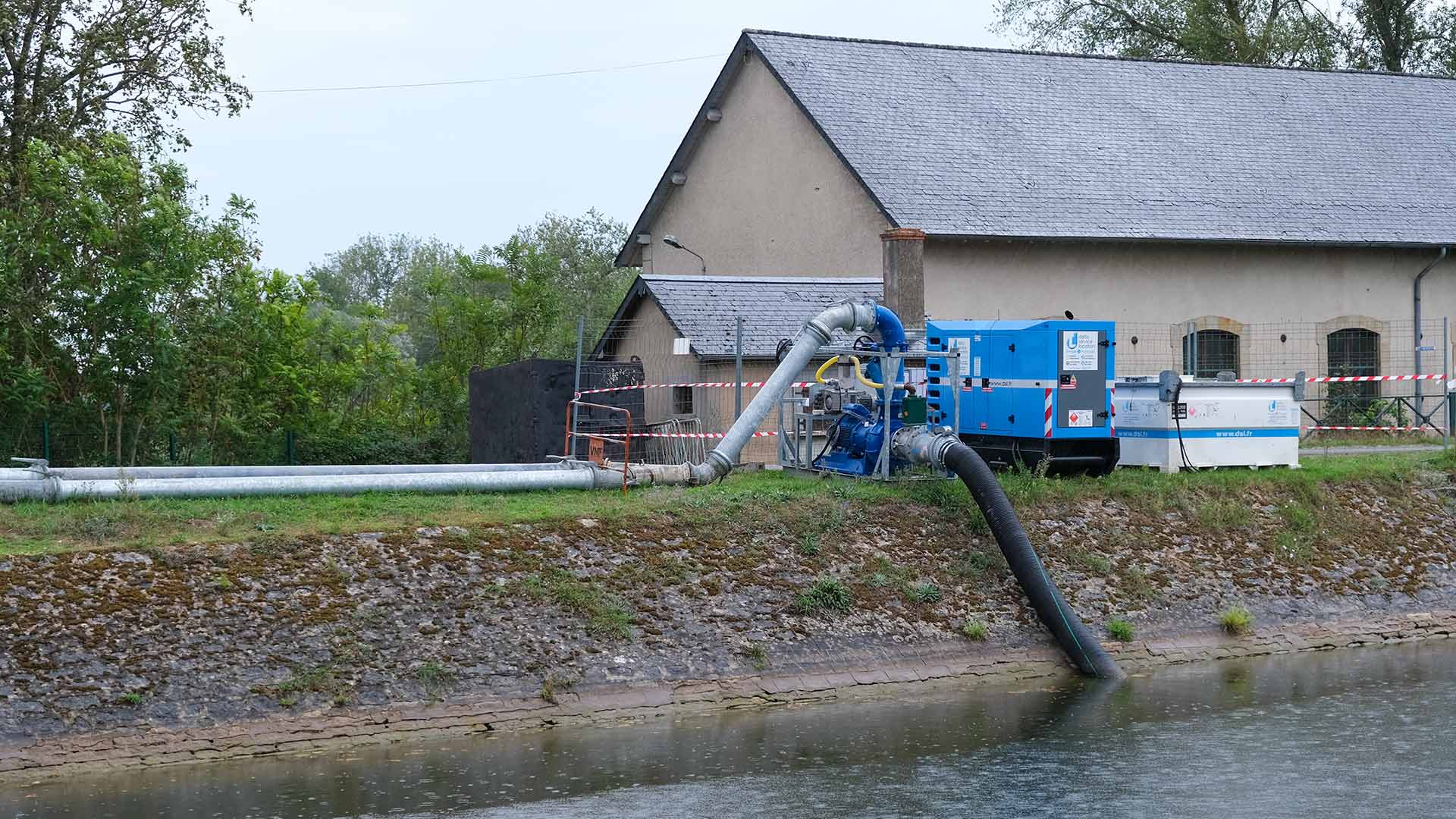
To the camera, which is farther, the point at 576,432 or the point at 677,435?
the point at 677,435

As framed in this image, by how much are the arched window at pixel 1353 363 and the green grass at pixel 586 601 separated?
20515 millimetres

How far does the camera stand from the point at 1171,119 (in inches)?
1347

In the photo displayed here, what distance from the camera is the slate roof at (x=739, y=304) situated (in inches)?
995

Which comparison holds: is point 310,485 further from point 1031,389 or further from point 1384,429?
point 1384,429

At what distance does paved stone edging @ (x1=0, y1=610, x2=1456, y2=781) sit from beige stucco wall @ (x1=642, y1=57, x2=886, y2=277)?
1205 centimetres

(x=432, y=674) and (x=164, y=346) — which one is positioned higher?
(x=164, y=346)

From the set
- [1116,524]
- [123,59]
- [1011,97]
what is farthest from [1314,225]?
[123,59]

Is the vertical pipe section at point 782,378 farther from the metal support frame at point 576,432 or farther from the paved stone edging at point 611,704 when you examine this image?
the paved stone edging at point 611,704

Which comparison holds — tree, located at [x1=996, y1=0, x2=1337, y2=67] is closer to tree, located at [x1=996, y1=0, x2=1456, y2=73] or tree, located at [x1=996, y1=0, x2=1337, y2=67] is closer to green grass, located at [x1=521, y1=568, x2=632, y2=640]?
tree, located at [x1=996, y1=0, x2=1456, y2=73]

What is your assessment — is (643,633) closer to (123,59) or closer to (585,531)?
(585,531)

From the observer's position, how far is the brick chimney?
21.3 metres

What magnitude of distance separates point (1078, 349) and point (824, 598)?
5.30 m

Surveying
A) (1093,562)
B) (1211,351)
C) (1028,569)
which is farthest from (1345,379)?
(1028,569)

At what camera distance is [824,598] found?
16.6 m
